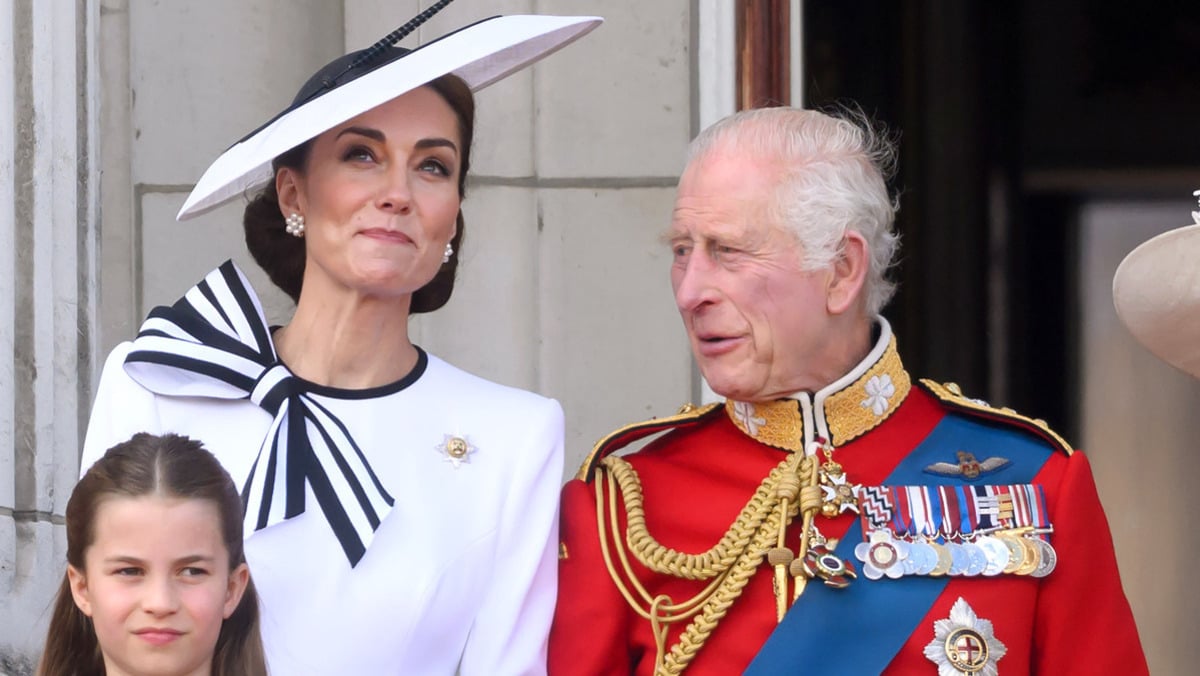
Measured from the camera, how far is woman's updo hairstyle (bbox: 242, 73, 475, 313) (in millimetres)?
2674

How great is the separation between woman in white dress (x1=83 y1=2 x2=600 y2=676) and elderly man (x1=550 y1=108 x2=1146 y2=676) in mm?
160

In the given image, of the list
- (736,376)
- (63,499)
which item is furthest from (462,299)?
(736,376)

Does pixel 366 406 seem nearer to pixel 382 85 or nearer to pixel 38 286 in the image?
pixel 382 85

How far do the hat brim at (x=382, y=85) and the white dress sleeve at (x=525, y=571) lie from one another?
0.50m

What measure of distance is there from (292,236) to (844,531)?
0.89m

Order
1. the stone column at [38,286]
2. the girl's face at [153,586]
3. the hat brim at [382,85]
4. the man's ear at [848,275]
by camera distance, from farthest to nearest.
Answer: the stone column at [38,286], the man's ear at [848,275], the hat brim at [382,85], the girl's face at [153,586]

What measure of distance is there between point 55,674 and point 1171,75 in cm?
351

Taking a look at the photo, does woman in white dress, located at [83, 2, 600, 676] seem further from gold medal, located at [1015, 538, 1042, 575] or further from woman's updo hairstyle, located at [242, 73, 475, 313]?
gold medal, located at [1015, 538, 1042, 575]

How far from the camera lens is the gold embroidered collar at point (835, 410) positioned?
279 centimetres

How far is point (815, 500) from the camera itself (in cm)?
270

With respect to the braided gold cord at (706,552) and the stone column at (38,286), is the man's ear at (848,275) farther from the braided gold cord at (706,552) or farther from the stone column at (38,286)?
the stone column at (38,286)

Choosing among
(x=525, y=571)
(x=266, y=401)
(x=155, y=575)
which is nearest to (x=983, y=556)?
(x=525, y=571)

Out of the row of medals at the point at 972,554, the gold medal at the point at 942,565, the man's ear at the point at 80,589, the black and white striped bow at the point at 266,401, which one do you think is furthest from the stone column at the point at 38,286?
the gold medal at the point at 942,565

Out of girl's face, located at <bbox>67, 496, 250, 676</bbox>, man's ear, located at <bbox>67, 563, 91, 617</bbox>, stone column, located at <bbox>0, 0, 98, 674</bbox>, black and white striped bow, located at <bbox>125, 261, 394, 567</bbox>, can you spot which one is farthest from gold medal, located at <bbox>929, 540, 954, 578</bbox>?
stone column, located at <bbox>0, 0, 98, 674</bbox>
